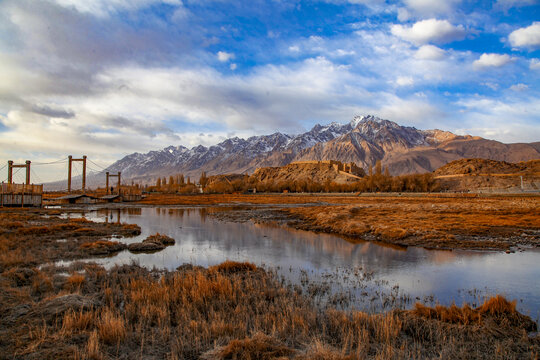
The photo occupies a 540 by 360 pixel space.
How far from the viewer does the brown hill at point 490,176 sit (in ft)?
363

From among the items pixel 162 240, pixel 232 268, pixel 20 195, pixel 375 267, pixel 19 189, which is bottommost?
pixel 375 267

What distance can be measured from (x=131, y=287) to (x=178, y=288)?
1717 mm

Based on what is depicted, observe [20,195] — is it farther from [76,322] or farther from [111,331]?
[111,331]

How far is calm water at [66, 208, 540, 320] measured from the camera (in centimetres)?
1000

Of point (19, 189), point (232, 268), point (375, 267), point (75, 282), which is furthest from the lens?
point (19, 189)

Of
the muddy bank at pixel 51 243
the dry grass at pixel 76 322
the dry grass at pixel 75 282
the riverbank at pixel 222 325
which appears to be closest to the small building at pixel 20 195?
the muddy bank at pixel 51 243

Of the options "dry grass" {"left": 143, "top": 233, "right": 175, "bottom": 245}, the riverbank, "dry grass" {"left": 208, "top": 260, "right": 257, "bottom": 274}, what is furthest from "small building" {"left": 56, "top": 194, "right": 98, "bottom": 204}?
"dry grass" {"left": 208, "top": 260, "right": 257, "bottom": 274}

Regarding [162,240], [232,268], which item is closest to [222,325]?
[232,268]

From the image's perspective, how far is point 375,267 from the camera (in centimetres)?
1388

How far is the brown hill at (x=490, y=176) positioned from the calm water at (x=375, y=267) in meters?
108

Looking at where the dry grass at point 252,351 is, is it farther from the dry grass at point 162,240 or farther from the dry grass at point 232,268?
the dry grass at point 162,240

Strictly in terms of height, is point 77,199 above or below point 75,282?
above

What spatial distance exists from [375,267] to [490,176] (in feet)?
461

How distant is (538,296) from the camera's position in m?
9.75
